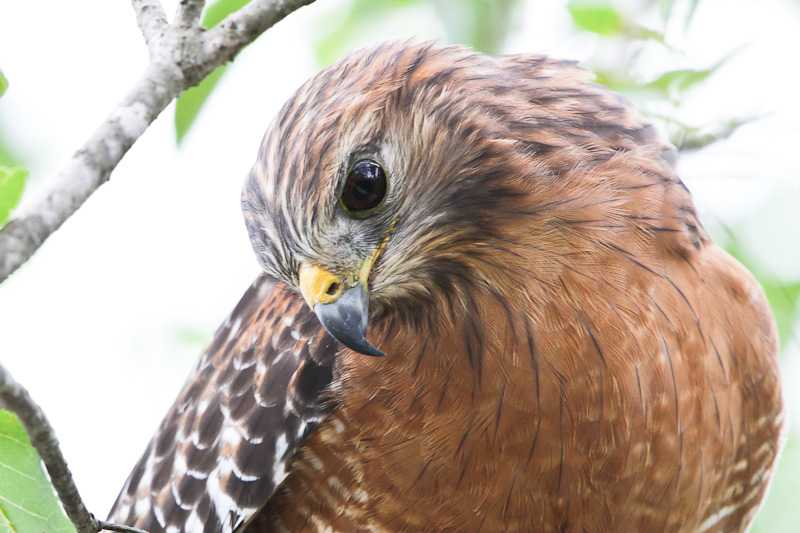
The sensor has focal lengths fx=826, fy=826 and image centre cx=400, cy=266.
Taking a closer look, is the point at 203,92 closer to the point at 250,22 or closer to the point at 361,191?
the point at 361,191

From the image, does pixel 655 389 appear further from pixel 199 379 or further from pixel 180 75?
pixel 199 379

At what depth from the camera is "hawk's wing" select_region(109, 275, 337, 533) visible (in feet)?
9.94

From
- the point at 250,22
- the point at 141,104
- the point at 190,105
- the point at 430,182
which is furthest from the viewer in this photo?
the point at 190,105

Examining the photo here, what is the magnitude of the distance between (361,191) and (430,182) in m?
0.24

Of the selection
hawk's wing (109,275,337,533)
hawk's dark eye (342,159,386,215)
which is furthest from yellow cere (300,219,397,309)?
hawk's wing (109,275,337,533)

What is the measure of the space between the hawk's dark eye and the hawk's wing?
0.69m

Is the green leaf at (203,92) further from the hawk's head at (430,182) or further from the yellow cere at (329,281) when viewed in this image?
the yellow cere at (329,281)

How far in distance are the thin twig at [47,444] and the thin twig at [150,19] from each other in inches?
37.5

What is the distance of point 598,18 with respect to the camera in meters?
3.38

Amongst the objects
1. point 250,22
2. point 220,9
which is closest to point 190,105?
point 220,9

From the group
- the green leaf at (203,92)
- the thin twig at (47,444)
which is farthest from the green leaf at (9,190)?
the green leaf at (203,92)

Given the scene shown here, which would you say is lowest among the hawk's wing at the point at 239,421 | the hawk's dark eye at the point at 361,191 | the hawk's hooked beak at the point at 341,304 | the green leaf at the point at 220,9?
the hawk's wing at the point at 239,421

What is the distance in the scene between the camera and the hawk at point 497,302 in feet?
8.59

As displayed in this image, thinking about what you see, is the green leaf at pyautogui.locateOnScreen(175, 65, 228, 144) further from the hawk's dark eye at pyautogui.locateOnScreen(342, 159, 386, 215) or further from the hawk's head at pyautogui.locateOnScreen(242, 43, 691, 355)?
the hawk's dark eye at pyautogui.locateOnScreen(342, 159, 386, 215)
